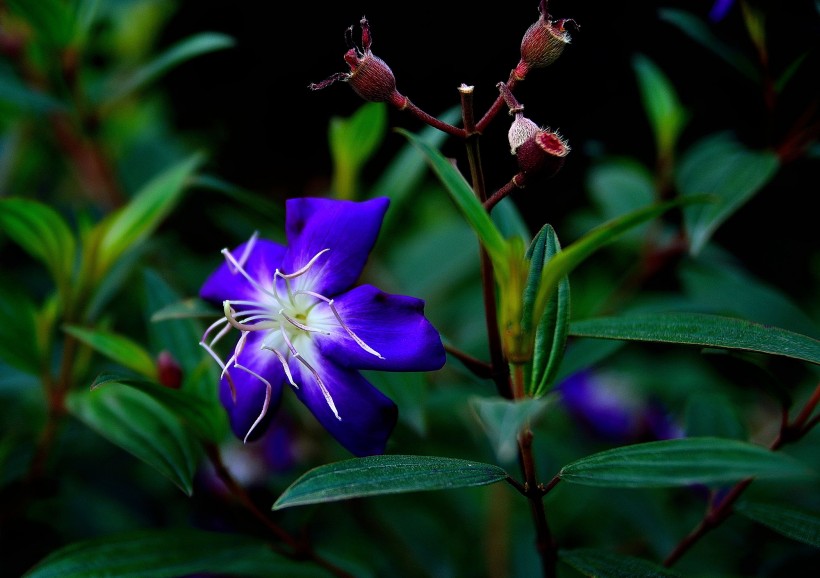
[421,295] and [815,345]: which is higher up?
[421,295]

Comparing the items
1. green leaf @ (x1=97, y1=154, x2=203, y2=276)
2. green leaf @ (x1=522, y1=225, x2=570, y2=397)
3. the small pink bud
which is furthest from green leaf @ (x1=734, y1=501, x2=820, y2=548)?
green leaf @ (x1=97, y1=154, x2=203, y2=276)

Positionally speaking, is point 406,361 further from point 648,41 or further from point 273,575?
point 648,41

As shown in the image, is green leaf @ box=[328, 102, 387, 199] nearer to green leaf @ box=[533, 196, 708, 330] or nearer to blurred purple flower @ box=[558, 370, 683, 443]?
green leaf @ box=[533, 196, 708, 330]

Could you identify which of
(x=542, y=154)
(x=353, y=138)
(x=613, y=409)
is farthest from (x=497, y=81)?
(x=613, y=409)

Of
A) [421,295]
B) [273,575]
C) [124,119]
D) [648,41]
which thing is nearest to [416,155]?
[421,295]

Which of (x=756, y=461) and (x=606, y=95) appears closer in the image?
(x=756, y=461)

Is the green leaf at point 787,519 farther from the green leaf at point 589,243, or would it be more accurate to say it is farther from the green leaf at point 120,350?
the green leaf at point 120,350

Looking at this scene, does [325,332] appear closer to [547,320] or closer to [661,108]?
[547,320]
